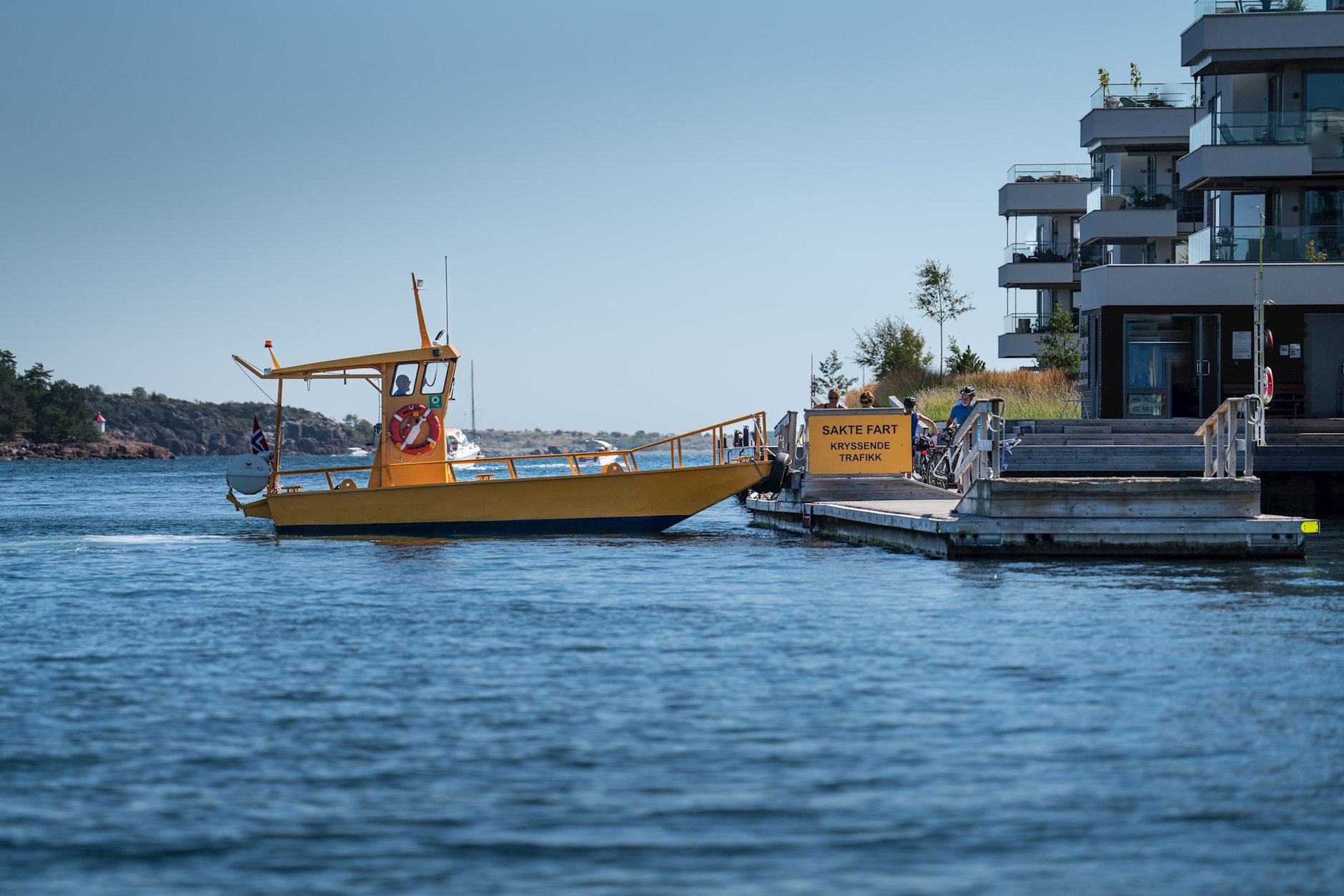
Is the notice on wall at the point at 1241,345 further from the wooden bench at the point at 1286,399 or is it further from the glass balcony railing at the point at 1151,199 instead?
the glass balcony railing at the point at 1151,199

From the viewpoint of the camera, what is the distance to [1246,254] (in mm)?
37844

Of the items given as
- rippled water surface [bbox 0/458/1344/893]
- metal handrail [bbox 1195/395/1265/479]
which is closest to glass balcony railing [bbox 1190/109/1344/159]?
metal handrail [bbox 1195/395/1265/479]

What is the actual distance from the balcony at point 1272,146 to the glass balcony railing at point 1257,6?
260 cm

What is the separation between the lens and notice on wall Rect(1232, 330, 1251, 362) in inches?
1469

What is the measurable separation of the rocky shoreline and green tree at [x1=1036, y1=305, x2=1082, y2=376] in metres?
137

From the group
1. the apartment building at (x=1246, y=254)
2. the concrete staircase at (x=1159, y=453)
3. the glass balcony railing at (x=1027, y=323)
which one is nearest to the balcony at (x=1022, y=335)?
the glass balcony railing at (x=1027, y=323)

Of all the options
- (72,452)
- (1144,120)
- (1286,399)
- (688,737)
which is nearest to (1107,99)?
(1144,120)

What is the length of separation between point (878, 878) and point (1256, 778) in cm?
285

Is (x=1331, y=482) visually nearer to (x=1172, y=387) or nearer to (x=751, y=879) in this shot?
(x=1172, y=387)

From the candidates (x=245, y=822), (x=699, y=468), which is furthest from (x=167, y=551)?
(x=245, y=822)

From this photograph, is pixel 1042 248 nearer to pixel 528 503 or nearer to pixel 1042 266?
pixel 1042 266

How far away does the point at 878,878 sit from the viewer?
6.99 m

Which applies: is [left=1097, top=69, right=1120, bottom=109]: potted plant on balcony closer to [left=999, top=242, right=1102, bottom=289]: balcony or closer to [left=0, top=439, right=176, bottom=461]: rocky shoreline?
[left=999, top=242, right=1102, bottom=289]: balcony

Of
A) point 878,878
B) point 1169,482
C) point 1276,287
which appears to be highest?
point 1276,287
